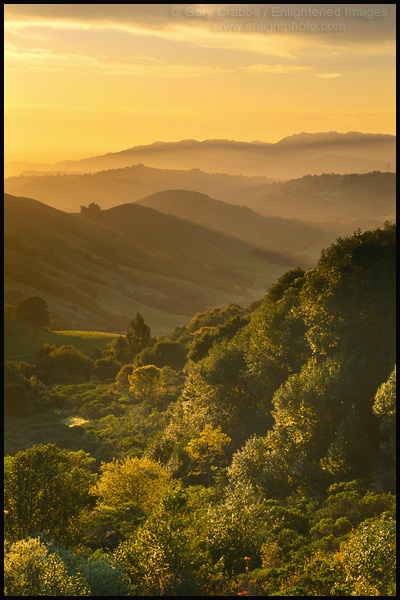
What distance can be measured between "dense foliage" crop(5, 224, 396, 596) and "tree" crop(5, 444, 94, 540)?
0.09m

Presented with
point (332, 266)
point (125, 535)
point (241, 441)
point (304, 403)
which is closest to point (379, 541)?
point (304, 403)

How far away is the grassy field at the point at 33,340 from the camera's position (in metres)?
164

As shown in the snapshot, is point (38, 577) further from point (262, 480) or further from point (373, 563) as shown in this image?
point (262, 480)

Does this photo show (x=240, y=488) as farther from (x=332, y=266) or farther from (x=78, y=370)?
(x=78, y=370)

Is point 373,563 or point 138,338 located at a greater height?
point 373,563

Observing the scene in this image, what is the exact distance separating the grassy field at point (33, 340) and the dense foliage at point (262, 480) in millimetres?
97577

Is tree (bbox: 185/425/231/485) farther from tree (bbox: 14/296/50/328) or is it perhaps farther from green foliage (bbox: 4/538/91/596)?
tree (bbox: 14/296/50/328)

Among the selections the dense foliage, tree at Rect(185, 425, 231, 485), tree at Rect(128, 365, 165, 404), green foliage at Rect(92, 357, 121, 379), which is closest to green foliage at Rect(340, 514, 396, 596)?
the dense foliage

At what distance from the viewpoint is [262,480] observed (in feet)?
147

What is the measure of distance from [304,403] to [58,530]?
19.7 metres

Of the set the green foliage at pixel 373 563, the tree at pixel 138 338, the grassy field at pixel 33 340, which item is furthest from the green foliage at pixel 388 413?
the grassy field at pixel 33 340

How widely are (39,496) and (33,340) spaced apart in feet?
467

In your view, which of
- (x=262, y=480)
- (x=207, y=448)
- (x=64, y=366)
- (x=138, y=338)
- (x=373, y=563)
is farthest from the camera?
(x=138, y=338)

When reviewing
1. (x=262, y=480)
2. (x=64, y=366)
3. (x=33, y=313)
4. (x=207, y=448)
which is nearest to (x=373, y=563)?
(x=262, y=480)
